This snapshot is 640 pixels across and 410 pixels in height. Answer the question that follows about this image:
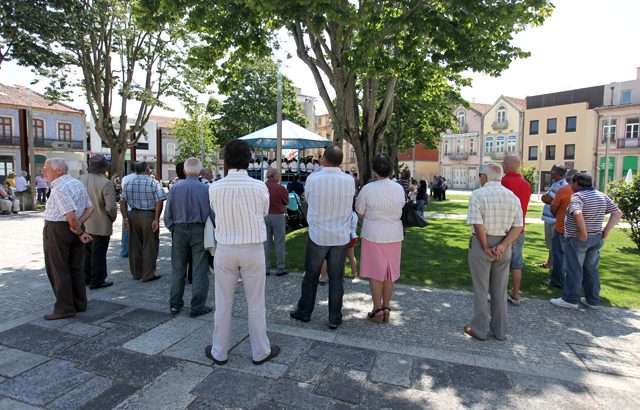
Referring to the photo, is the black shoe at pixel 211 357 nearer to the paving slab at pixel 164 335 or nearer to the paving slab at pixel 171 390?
the paving slab at pixel 171 390

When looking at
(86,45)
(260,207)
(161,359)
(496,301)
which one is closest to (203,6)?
(260,207)

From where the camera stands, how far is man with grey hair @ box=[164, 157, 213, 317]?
4742mm

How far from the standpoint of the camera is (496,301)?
4.19m

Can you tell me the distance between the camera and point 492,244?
4117mm

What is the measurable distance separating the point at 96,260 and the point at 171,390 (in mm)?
3528

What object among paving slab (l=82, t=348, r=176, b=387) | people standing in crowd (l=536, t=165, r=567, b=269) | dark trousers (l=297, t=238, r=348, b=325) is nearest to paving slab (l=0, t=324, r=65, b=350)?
paving slab (l=82, t=348, r=176, b=387)

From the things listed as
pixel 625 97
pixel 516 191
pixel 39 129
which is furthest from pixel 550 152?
pixel 39 129

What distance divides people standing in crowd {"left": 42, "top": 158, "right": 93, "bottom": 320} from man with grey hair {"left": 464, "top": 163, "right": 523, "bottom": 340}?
14.7 ft

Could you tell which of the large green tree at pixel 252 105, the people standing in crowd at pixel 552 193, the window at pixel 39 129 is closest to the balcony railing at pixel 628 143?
the large green tree at pixel 252 105

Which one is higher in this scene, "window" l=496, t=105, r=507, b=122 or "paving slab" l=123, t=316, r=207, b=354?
"window" l=496, t=105, r=507, b=122

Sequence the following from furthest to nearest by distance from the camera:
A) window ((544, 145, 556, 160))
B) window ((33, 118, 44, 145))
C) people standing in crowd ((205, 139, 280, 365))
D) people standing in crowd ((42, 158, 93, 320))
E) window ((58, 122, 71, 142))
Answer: window ((544, 145, 556, 160)), window ((58, 122, 71, 142)), window ((33, 118, 44, 145)), people standing in crowd ((42, 158, 93, 320)), people standing in crowd ((205, 139, 280, 365))

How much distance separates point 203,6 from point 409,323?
7.71 meters

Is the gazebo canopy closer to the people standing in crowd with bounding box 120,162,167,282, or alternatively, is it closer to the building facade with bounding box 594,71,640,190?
the people standing in crowd with bounding box 120,162,167,282

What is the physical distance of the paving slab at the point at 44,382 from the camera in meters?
3.07
